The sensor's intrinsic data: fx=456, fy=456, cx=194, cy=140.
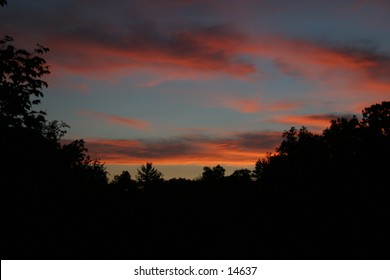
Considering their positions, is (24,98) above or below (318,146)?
below

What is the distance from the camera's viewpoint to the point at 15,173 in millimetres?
13305

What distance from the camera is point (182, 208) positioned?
20.9 metres

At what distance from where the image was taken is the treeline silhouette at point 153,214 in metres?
12.9

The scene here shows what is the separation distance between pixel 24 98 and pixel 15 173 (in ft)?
7.72

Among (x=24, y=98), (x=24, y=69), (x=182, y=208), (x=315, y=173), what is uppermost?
(x=24, y=69)

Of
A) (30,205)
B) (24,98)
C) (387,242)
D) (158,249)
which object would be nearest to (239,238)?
(158,249)

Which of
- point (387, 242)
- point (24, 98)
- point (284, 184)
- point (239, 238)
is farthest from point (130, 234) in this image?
point (284, 184)

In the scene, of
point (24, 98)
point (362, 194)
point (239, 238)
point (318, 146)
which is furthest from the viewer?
point (318, 146)

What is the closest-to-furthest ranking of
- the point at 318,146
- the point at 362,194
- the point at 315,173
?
the point at 362,194
the point at 315,173
the point at 318,146

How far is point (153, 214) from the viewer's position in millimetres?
19109

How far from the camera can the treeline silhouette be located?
1288cm
